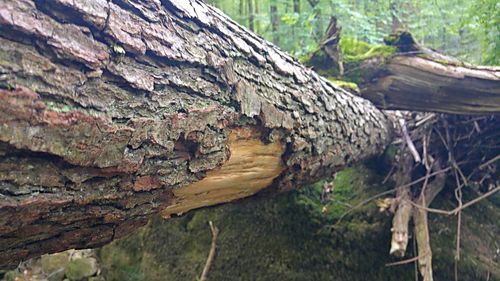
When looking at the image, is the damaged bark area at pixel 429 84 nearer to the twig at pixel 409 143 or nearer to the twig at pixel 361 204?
the twig at pixel 409 143

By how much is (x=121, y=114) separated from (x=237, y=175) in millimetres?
621

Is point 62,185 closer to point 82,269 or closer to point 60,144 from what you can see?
point 60,144

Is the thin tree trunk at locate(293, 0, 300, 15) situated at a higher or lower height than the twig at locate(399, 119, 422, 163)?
higher

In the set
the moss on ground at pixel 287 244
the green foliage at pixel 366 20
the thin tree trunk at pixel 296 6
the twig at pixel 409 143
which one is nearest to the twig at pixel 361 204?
the moss on ground at pixel 287 244

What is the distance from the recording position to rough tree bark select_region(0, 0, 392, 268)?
26.7 inches

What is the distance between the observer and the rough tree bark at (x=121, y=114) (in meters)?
0.68

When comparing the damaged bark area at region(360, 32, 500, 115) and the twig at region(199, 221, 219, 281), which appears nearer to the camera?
the damaged bark area at region(360, 32, 500, 115)

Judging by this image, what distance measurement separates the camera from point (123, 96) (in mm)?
816

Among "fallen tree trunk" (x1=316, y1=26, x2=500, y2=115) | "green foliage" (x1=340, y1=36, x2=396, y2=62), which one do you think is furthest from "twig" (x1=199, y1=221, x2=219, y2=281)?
"green foliage" (x1=340, y1=36, x2=396, y2=62)

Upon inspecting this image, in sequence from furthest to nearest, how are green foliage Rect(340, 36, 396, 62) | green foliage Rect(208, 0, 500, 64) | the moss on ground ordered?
green foliage Rect(208, 0, 500, 64) → green foliage Rect(340, 36, 396, 62) → the moss on ground

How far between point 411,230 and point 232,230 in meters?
1.21

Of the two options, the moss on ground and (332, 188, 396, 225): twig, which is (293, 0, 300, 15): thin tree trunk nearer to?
the moss on ground

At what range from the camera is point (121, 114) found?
81 cm

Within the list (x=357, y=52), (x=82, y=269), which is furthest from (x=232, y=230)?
(x=357, y=52)
